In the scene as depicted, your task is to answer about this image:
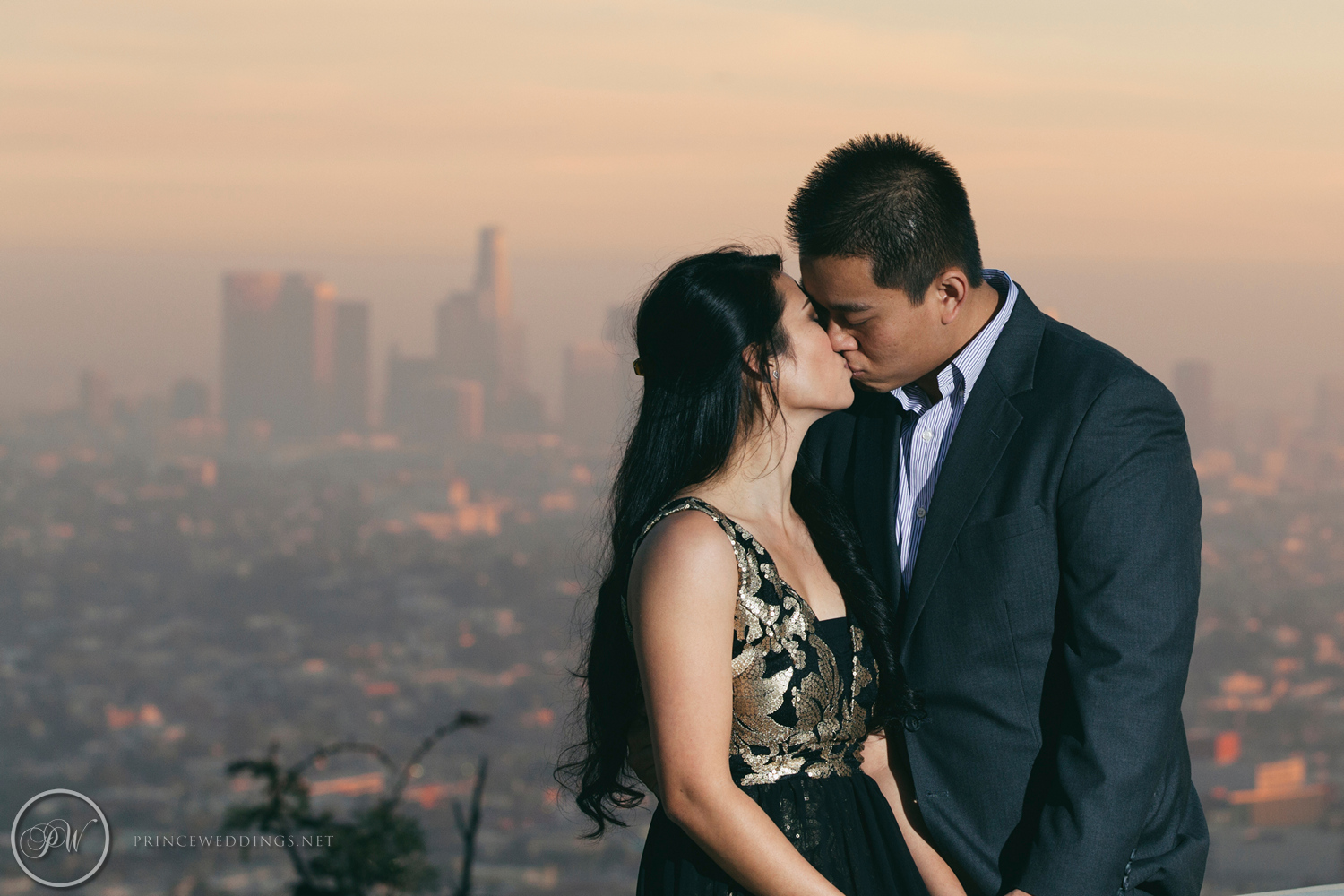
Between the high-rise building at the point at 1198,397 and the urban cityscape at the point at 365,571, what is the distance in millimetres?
69

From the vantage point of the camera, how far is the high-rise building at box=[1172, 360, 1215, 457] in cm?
2018

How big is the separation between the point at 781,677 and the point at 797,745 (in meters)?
0.11

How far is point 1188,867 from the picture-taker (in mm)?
1657

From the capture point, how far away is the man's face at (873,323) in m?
1.65

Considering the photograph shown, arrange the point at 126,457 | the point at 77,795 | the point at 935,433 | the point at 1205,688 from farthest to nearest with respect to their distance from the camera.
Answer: the point at 1205,688
the point at 126,457
the point at 77,795
the point at 935,433

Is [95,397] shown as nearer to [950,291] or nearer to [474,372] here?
[474,372]

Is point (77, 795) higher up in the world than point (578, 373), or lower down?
higher up

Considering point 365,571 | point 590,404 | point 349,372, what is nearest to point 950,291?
point 590,404

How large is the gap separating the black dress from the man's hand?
78 mm

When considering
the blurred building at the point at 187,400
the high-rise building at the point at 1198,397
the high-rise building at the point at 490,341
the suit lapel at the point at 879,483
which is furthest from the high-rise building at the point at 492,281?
the suit lapel at the point at 879,483

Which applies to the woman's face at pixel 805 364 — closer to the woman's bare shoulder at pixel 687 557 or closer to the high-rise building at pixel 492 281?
the woman's bare shoulder at pixel 687 557

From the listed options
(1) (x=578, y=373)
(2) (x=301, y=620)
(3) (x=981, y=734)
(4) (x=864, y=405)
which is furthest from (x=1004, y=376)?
(2) (x=301, y=620)

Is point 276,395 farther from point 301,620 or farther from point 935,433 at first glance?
point 935,433

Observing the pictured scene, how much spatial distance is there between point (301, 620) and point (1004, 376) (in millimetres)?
18774
